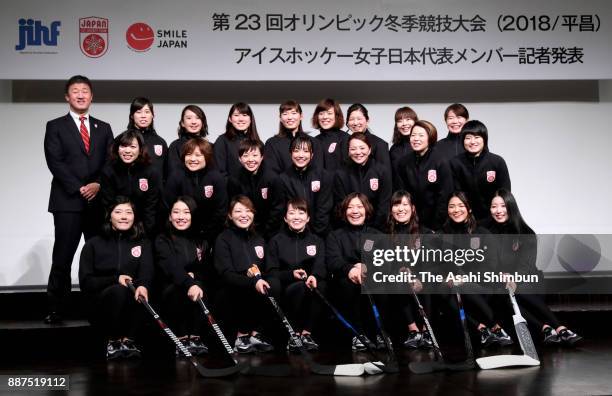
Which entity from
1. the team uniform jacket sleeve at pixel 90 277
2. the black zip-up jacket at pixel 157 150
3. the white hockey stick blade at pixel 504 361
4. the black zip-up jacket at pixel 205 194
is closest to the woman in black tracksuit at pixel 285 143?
the black zip-up jacket at pixel 205 194

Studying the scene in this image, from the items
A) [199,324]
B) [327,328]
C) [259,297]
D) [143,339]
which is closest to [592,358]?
[327,328]

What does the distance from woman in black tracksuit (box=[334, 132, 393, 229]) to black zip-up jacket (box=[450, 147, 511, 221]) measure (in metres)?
0.45

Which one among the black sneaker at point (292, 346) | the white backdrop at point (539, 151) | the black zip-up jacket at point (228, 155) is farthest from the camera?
the white backdrop at point (539, 151)

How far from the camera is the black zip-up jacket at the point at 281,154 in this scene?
491 cm

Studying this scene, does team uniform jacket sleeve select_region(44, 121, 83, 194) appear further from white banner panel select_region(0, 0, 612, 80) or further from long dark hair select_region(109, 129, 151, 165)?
white banner panel select_region(0, 0, 612, 80)

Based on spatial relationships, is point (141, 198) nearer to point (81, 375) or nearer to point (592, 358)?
point (81, 375)

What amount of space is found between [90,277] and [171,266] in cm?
42

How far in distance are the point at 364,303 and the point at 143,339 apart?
119 centimetres

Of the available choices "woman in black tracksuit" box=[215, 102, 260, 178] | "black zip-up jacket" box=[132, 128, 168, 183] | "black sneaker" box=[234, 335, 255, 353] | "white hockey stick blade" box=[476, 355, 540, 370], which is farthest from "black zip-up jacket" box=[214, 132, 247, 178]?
"white hockey stick blade" box=[476, 355, 540, 370]

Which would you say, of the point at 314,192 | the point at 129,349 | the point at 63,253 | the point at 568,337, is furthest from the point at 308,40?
the point at 568,337

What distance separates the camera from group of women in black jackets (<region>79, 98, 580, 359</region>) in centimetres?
438

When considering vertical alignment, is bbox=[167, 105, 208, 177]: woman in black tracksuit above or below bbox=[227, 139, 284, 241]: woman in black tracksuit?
above

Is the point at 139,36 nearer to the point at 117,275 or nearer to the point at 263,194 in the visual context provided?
the point at 263,194

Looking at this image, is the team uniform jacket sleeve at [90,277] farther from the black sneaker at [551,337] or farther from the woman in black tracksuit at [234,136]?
the black sneaker at [551,337]
